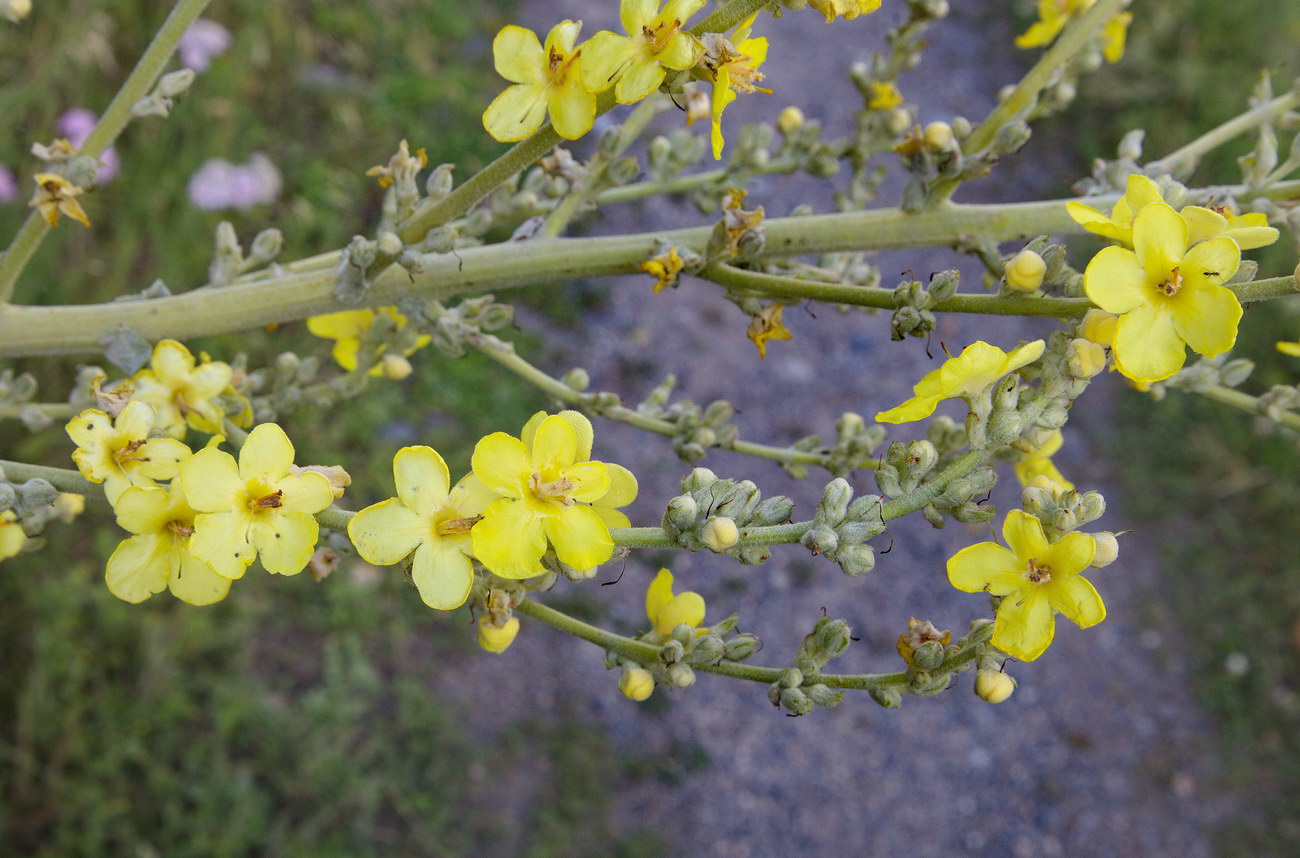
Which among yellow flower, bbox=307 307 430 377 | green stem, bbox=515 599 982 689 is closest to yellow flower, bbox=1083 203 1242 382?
green stem, bbox=515 599 982 689

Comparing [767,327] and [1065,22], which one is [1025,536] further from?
[1065,22]

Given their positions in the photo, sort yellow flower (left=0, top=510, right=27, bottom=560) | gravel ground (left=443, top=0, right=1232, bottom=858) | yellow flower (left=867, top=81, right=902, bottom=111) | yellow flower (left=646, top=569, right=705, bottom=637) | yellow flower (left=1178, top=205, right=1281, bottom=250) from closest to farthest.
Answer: yellow flower (left=1178, top=205, right=1281, bottom=250) < yellow flower (left=0, top=510, right=27, bottom=560) < yellow flower (left=646, top=569, right=705, bottom=637) < yellow flower (left=867, top=81, right=902, bottom=111) < gravel ground (left=443, top=0, right=1232, bottom=858)

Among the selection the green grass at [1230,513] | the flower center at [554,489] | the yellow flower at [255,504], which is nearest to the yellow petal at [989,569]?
the flower center at [554,489]

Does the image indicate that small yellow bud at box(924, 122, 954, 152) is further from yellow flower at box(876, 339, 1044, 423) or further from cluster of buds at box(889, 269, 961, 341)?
yellow flower at box(876, 339, 1044, 423)

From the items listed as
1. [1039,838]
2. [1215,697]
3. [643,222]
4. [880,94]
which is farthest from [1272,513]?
[880,94]

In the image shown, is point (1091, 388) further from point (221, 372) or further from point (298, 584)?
point (221, 372)
